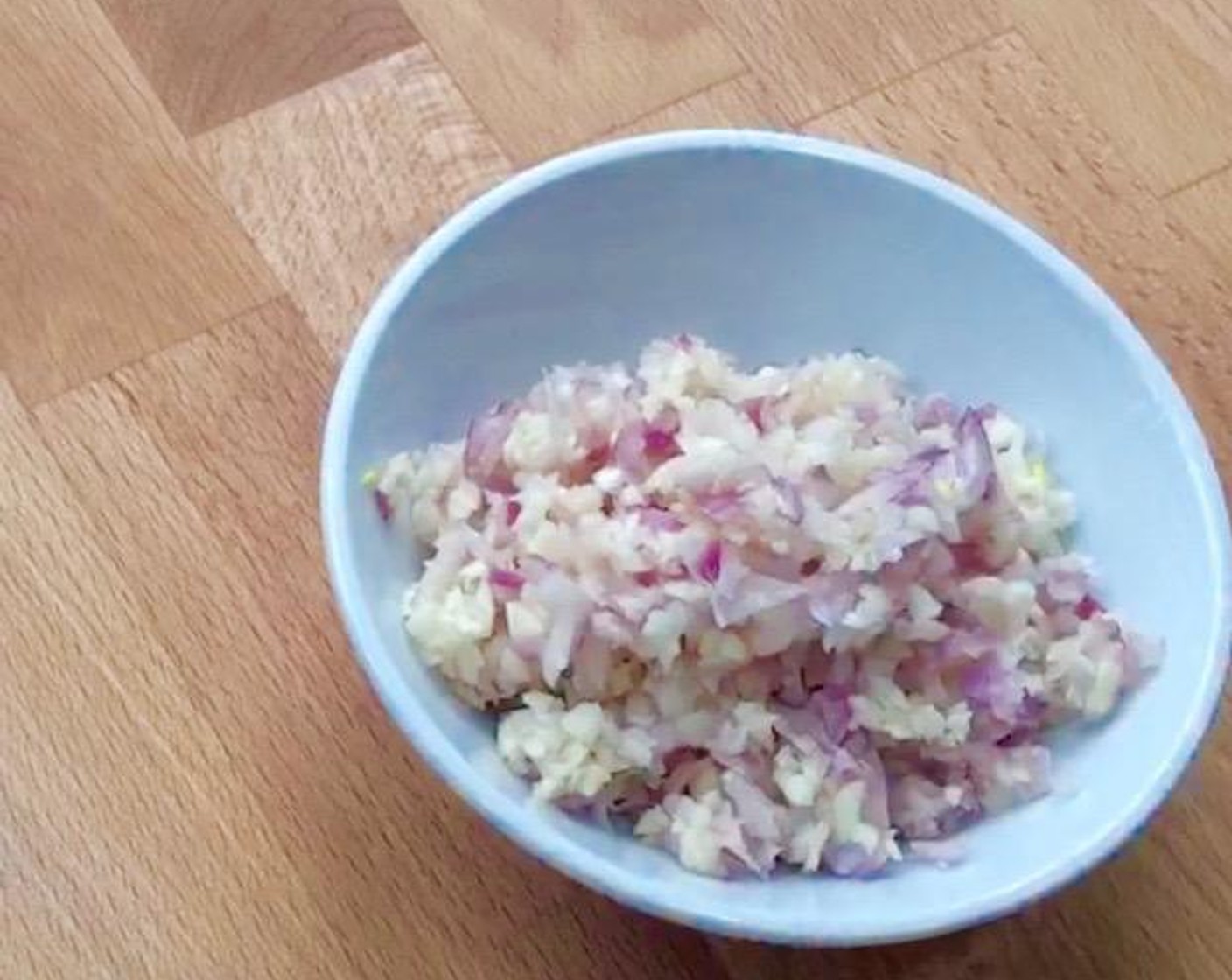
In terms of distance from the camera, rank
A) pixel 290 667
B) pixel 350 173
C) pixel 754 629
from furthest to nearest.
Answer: pixel 350 173
pixel 290 667
pixel 754 629

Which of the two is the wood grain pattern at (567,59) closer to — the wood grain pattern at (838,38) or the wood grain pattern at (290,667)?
the wood grain pattern at (838,38)

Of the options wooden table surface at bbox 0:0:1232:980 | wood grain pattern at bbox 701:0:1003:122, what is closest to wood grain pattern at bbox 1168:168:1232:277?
wooden table surface at bbox 0:0:1232:980

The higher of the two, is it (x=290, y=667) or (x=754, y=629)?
(x=754, y=629)

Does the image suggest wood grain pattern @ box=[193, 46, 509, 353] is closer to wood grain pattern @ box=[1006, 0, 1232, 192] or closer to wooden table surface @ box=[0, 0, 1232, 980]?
wooden table surface @ box=[0, 0, 1232, 980]

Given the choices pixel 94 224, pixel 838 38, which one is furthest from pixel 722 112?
pixel 94 224

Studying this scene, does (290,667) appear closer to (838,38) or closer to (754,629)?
(754,629)

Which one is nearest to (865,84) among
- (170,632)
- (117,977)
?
(170,632)

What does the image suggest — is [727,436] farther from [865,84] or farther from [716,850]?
[865,84]

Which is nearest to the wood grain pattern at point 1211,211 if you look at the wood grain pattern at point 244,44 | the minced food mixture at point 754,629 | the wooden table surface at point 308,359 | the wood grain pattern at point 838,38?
the wooden table surface at point 308,359
